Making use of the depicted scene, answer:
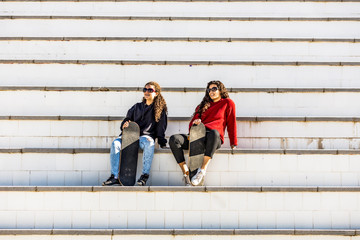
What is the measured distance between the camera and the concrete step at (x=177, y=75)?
7.71m

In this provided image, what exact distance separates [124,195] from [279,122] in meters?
2.16

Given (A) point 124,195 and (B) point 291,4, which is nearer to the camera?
(A) point 124,195

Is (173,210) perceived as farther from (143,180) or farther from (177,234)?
(143,180)

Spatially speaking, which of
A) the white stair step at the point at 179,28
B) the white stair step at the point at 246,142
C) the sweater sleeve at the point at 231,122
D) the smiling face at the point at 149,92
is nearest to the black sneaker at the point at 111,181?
the white stair step at the point at 246,142

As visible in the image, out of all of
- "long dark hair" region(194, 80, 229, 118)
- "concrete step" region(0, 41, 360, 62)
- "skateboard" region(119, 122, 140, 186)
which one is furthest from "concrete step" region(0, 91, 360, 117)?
"concrete step" region(0, 41, 360, 62)

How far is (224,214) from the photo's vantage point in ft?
19.7

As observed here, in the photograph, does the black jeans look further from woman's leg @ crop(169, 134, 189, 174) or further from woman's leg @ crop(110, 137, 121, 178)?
woman's leg @ crop(110, 137, 121, 178)

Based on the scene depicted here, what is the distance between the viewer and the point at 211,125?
21.1 ft

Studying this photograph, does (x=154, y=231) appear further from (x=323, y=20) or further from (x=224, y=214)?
Result: (x=323, y=20)

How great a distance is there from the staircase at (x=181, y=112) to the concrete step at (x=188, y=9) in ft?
0.06

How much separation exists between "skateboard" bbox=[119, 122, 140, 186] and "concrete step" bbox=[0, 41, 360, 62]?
7.06ft

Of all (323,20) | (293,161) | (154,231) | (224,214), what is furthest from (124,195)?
(323,20)

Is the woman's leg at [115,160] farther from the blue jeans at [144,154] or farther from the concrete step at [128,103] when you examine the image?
the concrete step at [128,103]

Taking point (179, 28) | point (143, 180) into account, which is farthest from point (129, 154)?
point (179, 28)
